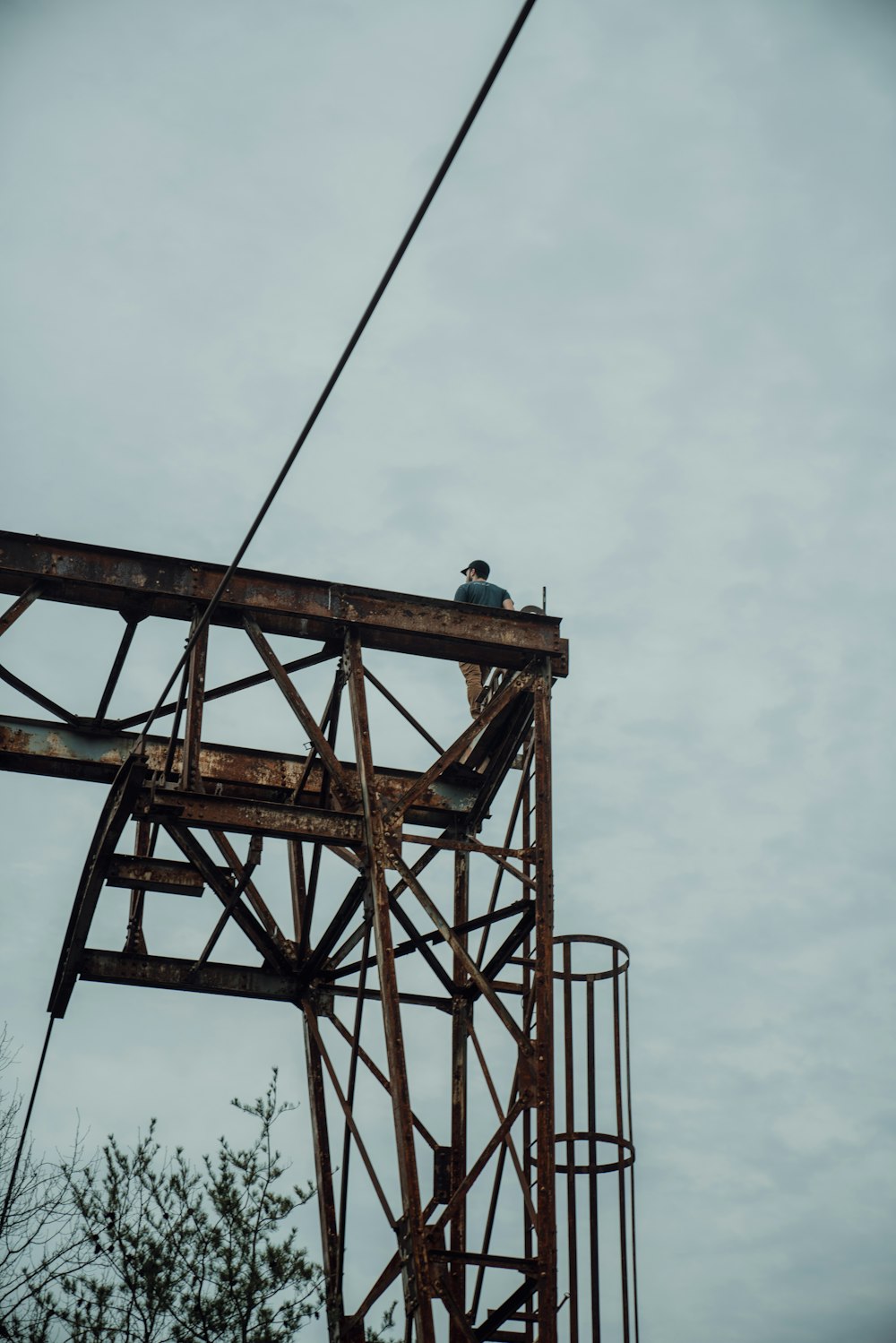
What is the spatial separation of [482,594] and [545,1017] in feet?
14.1

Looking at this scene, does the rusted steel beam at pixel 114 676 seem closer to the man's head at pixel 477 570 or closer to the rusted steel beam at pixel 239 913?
the rusted steel beam at pixel 239 913

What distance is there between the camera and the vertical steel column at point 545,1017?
10413mm

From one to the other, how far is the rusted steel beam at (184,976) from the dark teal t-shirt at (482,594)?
3.73 m

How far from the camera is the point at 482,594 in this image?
13.9 meters

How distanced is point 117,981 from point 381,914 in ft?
10.9

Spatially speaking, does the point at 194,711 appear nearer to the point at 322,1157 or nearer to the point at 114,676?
the point at 114,676

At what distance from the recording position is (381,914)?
10.9 meters

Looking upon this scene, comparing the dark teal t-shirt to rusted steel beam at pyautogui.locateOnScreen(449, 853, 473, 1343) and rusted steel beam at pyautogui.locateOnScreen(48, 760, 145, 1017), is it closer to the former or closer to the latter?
rusted steel beam at pyautogui.locateOnScreen(449, 853, 473, 1343)

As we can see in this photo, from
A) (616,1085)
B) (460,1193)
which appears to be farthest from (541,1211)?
(616,1085)

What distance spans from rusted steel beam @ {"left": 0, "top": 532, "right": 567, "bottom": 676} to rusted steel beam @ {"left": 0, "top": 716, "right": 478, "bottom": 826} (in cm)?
114

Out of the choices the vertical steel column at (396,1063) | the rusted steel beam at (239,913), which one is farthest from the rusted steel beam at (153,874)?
the vertical steel column at (396,1063)

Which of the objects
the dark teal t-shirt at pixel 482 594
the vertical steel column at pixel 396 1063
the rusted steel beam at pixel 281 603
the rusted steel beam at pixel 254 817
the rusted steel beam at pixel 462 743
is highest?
the dark teal t-shirt at pixel 482 594

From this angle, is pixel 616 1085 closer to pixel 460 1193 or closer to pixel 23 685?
pixel 460 1193

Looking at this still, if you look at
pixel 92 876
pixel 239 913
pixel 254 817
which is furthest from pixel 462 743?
pixel 92 876
